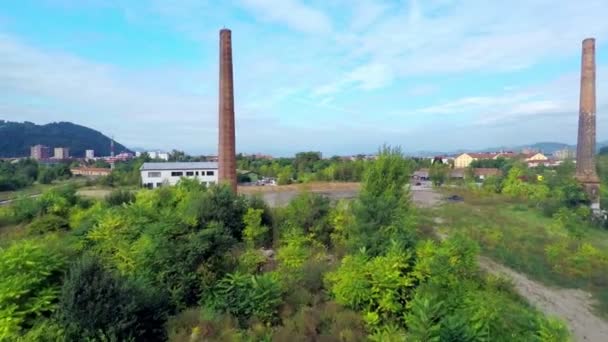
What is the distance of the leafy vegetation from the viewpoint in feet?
20.8

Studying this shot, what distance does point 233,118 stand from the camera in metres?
18.5

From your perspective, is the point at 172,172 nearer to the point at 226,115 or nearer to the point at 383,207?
the point at 226,115

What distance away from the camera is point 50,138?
12556cm

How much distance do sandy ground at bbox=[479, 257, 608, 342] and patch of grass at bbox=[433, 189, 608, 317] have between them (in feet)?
1.42

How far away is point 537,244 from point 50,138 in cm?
14608

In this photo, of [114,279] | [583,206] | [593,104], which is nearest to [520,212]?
[583,206]

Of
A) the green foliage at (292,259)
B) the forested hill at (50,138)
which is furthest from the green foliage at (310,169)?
the forested hill at (50,138)

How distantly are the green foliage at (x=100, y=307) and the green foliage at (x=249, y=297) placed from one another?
1478 millimetres

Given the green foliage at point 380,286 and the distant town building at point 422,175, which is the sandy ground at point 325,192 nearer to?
the green foliage at point 380,286

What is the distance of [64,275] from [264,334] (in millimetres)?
4083

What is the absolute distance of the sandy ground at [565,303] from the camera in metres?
9.09

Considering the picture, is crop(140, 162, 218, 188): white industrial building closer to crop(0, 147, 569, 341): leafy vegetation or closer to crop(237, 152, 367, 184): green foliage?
crop(237, 152, 367, 184): green foliage

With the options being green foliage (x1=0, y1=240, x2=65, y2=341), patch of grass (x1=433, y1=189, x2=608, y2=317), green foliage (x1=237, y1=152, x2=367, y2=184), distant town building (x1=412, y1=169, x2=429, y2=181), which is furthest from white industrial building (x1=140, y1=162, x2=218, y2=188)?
green foliage (x1=0, y1=240, x2=65, y2=341)

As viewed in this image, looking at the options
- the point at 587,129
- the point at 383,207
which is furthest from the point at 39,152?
the point at 587,129
